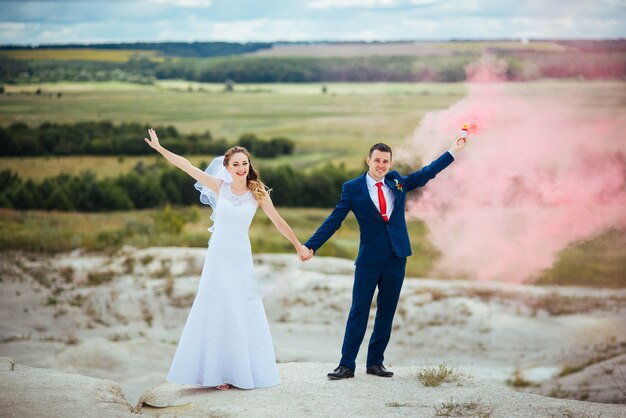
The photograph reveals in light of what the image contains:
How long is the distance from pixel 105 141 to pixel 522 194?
43.4ft

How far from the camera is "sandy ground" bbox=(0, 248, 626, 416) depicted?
1405 cm

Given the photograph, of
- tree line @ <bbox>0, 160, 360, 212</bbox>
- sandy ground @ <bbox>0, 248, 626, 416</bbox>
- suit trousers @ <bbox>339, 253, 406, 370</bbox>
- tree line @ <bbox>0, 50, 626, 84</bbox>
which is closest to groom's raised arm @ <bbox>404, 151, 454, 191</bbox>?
suit trousers @ <bbox>339, 253, 406, 370</bbox>

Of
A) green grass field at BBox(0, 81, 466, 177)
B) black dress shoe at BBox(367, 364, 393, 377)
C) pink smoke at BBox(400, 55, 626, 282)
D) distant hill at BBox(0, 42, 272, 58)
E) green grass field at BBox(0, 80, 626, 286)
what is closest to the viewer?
Result: black dress shoe at BBox(367, 364, 393, 377)

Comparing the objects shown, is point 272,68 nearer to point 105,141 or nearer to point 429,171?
point 105,141

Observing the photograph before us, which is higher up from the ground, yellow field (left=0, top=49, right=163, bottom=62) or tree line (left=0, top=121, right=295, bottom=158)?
yellow field (left=0, top=49, right=163, bottom=62)

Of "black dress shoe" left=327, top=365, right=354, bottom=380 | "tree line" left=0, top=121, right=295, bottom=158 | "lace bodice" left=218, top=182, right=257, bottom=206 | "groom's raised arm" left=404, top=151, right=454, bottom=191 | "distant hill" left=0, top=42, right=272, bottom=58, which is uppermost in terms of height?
"distant hill" left=0, top=42, right=272, bottom=58

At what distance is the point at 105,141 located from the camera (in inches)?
1019

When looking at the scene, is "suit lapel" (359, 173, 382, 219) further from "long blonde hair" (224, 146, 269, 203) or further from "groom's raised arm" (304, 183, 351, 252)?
"long blonde hair" (224, 146, 269, 203)

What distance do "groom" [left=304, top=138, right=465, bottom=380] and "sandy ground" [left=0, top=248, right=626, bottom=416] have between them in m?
5.29

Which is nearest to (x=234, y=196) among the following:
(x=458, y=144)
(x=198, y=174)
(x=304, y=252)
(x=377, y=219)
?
(x=198, y=174)

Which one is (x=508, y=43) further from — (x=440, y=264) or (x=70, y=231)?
(x=70, y=231)

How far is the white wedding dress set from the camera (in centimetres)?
772

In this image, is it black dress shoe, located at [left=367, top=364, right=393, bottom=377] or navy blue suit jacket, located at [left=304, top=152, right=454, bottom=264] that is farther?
black dress shoe, located at [left=367, top=364, right=393, bottom=377]

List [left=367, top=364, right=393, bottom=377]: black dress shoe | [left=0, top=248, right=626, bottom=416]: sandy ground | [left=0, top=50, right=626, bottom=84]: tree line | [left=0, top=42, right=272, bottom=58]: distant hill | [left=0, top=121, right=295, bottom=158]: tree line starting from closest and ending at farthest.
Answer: [left=367, top=364, right=393, bottom=377]: black dress shoe → [left=0, top=248, right=626, bottom=416]: sandy ground → [left=0, top=121, right=295, bottom=158]: tree line → [left=0, top=50, right=626, bottom=84]: tree line → [left=0, top=42, right=272, bottom=58]: distant hill
